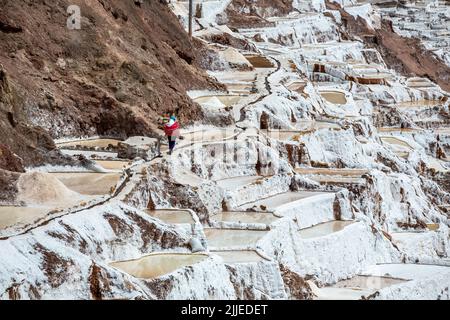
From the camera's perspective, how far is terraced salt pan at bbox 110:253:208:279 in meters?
26.6

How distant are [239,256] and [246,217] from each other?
4.86 m

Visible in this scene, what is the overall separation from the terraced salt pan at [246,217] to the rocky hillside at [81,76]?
18.7ft

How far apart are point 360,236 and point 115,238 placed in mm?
12683

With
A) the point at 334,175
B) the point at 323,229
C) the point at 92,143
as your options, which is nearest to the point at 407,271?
the point at 323,229

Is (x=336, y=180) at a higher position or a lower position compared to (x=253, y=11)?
lower

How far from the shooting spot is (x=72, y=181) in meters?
32.7

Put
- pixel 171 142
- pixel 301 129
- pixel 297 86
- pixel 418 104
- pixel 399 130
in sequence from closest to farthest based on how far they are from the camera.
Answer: pixel 171 142 < pixel 301 129 < pixel 297 86 < pixel 399 130 < pixel 418 104

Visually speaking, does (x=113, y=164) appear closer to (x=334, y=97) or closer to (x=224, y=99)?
(x=224, y=99)

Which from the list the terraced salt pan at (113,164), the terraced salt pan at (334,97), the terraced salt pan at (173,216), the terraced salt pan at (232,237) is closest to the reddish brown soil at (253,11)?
the terraced salt pan at (334,97)

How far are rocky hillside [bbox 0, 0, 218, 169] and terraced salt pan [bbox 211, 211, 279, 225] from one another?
571cm

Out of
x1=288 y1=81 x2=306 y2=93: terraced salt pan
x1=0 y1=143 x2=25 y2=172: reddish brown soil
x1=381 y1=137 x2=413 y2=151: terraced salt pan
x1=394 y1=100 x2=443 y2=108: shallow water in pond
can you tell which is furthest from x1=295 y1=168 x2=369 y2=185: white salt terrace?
x1=394 y1=100 x2=443 y2=108: shallow water in pond

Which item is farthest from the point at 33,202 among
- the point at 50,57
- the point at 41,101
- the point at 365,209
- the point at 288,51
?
the point at 288,51

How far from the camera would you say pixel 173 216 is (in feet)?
102

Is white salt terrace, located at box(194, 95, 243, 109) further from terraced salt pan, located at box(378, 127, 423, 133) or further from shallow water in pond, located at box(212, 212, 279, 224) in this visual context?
terraced salt pan, located at box(378, 127, 423, 133)
